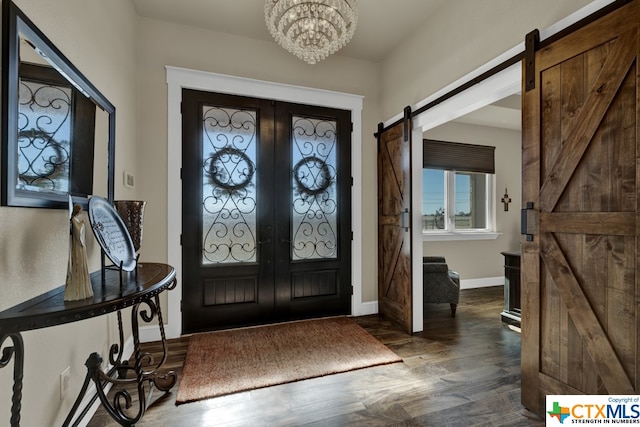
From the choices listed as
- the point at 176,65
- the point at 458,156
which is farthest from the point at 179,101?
the point at 458,156

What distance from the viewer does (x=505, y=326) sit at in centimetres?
317

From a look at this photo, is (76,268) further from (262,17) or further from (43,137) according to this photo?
(262,17)

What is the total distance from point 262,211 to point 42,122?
2.06 meters

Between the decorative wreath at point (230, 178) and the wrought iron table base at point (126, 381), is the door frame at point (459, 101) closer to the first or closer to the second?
the decorative wreath at point (230, 178)

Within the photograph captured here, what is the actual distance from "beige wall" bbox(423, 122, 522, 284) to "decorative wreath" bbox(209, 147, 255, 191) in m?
3.08

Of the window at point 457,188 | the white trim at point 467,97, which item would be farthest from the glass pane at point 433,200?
the white trim at point 467,97

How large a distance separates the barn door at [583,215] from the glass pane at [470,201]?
10.4ft

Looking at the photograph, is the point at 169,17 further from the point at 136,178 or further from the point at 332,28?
the point at 332,28

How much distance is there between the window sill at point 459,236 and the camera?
4.57 meters

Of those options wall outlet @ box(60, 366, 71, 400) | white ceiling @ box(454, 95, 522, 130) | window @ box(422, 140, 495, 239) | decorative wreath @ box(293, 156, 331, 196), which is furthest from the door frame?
wall outlet @ box(60, 366, 71, 400)

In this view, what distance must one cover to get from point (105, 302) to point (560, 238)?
2.35 meters

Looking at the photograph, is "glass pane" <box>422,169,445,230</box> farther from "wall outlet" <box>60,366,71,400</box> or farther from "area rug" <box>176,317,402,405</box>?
"wall outlet" <box>60,366,71,400</box>

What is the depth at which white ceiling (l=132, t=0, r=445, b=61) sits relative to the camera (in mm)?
2729

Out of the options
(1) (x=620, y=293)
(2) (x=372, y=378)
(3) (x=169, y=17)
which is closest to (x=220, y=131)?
(3) (x=169, y=17)
